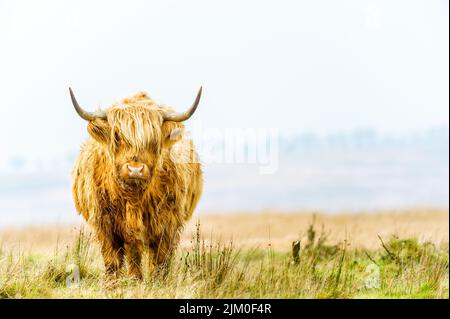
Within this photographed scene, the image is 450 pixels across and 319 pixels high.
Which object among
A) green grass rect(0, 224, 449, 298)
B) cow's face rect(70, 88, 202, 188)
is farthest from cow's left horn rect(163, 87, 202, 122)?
green grass rect(0, 224, 449, 298)

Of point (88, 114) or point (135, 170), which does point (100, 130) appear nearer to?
point (88, 114)

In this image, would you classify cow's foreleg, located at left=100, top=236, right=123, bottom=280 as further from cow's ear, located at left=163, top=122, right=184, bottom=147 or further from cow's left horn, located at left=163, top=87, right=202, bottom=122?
cow's left horn, located at left=163, top=87, right=202, bottom=122

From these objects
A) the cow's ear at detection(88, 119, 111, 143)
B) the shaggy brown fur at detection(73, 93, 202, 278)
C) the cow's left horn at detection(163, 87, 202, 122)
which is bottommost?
the shaggy brown fur at detection(73, 93, 202, 278)

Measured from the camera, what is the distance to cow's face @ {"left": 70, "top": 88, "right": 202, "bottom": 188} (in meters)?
6.84

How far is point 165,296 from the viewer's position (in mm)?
6328

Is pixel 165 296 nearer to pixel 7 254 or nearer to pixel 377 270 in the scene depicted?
pixel 7 254

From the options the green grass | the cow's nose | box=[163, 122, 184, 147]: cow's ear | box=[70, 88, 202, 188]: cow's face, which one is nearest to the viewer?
the green grass

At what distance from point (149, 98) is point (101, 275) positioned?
Result: 6.06 feet

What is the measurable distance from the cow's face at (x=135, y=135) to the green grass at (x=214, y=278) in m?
0.82

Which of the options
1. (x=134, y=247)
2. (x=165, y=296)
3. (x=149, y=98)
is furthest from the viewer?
(x=149, y=98)

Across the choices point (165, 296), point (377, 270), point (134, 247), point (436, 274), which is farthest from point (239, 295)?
point (436, 274)

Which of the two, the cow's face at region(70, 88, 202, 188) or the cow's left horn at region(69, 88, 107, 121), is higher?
the cow's left horn at region(69, 88, 107, 121)

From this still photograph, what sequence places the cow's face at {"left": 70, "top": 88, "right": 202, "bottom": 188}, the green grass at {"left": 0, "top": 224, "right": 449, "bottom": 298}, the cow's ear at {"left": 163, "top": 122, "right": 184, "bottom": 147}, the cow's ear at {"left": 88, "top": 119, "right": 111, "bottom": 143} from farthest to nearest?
the cow's ear at {"left": 163, "top": 122, "right": 184, "bottom": 147} < the cow's ear at {"left": 88, "top": 119, "right": 111, "bottom": 143} < the cow's face at {"left": 70, "top": 88, "right": 202, "bottom": 188} < the green grass at {"left": 0, "top": 224, "right": 449, "bottom": 298}
